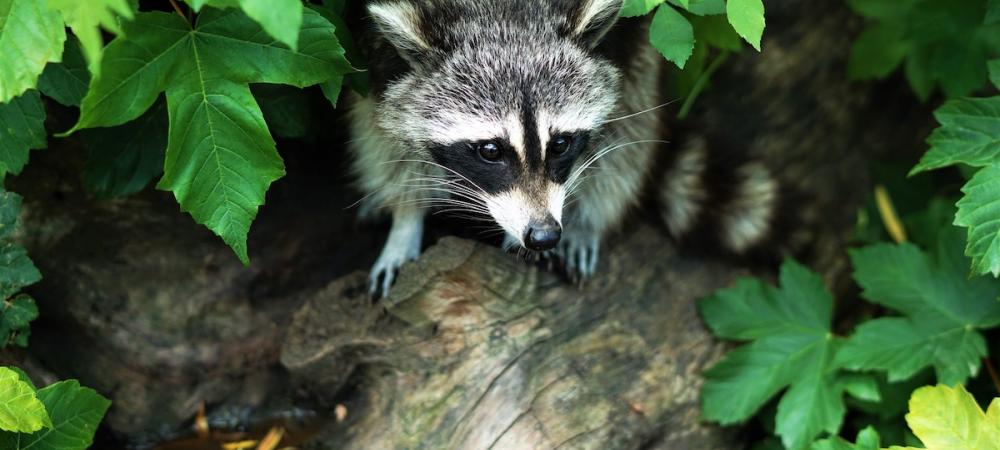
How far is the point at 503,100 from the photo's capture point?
222 cm

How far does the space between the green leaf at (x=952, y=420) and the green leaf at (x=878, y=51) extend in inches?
55.2

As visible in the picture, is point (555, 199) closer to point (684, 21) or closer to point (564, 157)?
point (564, 157)

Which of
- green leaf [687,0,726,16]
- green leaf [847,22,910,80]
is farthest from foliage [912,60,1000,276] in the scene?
green leaf [847,22,910,80]

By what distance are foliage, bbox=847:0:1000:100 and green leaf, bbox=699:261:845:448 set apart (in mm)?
817

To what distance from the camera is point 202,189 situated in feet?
6.15

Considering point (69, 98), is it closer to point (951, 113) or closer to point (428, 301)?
point (428, 301)

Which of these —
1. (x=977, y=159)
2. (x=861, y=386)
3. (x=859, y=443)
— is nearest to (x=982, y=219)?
(x=977, y=159)

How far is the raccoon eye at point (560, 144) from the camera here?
2273mm

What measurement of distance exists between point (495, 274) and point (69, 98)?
1.05 meters

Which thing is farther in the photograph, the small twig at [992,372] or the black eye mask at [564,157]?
the small twig at [992,372]

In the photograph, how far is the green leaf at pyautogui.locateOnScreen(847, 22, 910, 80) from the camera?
306 cm

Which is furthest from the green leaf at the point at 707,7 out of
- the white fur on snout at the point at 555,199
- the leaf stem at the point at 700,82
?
the leaf stem at the point at 700,82

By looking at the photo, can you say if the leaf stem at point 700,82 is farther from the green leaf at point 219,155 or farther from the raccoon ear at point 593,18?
the green leaf at point 219,155

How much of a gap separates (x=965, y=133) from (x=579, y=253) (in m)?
1.01
